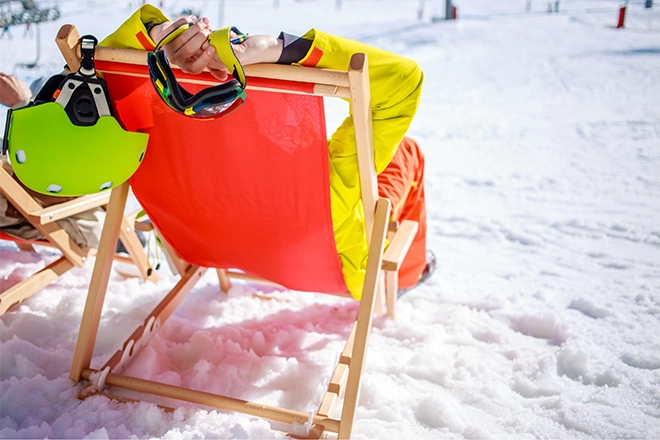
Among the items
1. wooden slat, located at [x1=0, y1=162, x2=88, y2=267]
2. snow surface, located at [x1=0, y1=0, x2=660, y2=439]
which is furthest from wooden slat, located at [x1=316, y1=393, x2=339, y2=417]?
wooden slat, located at [x1=0, y1=162, x2=88, y2=267]

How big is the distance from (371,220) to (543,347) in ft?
3.00

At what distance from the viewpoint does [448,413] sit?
1.48 m

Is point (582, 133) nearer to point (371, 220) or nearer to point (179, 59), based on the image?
point (371, 220)

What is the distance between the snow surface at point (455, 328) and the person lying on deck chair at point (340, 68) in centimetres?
44

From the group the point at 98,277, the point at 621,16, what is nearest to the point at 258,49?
the point at 98,277

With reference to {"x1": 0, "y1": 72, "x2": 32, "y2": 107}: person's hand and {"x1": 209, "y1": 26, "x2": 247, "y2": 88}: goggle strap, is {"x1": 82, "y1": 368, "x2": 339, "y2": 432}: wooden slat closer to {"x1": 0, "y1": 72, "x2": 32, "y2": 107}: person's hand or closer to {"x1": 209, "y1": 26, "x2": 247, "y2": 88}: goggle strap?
{"x1": 209, "y1": 26, "x2": 247, "y2": 88}: goggle strap

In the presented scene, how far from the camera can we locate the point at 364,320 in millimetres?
1312

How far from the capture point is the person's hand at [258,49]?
1071 millimetres

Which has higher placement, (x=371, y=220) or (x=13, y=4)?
(x=13, y=4)

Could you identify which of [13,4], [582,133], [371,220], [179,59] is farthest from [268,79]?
[582,133]

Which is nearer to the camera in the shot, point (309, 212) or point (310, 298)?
point (309, 212)

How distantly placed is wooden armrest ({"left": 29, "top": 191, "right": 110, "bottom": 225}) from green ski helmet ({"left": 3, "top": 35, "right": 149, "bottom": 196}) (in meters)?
0.43

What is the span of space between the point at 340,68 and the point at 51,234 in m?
1.17

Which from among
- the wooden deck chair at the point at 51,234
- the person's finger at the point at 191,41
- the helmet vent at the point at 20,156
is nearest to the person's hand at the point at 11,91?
the wooden deck chair at the point at 51,234
